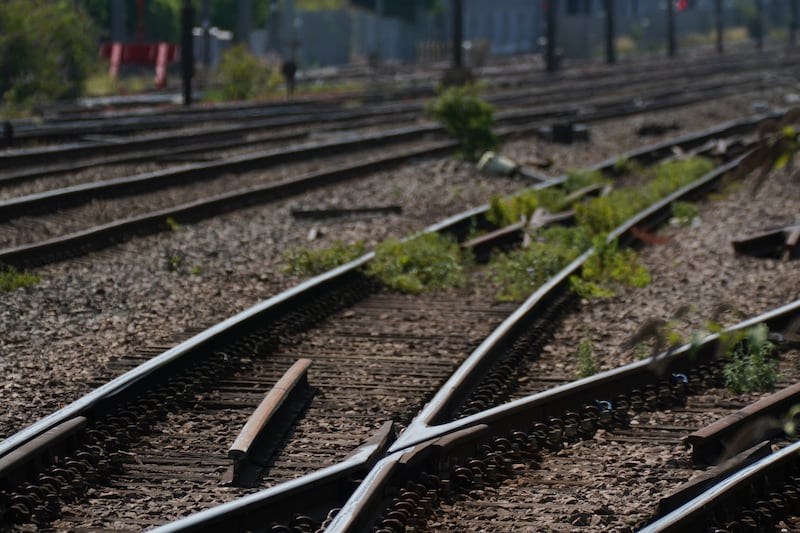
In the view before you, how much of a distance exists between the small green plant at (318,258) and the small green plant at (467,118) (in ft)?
24.9

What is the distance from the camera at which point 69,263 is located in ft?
36.4

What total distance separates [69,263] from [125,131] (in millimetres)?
12111

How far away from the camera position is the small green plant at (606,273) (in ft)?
34.0

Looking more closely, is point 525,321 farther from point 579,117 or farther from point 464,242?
point 579,117

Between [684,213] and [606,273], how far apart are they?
3.55 metres

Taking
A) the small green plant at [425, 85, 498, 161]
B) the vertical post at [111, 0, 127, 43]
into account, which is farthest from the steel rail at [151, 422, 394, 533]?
the vertical post at [111, 0, 127, 43]

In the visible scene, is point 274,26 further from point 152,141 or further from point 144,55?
point 152,141

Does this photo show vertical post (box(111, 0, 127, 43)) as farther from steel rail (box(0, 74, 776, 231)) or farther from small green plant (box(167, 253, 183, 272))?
small green plant (box(167, 253, 183, 272))

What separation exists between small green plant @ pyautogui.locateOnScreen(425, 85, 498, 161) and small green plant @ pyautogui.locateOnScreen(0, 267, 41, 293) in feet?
32.0

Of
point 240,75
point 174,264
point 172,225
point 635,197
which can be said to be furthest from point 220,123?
point 174,264

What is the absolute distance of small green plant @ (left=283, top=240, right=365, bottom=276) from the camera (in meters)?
11.1

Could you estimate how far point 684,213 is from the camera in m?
14.3

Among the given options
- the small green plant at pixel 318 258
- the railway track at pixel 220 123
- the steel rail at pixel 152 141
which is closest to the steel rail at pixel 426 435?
the small green plant at pixel 318 258

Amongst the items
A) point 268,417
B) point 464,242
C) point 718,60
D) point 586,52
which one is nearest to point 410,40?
point 586,52
